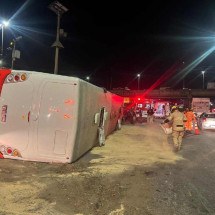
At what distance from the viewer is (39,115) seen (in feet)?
29.2

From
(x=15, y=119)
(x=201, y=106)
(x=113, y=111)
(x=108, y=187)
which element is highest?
(x=201, y=106)

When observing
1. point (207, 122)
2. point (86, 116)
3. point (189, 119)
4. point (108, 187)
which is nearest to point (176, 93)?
point (207, 122)

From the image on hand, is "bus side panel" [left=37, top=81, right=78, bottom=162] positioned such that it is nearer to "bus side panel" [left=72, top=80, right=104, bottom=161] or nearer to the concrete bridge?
"bus side panel" [left=72, top=80, right=104, bottom=161]

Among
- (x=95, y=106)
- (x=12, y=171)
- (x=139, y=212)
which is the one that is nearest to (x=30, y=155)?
(x=12, y=171)

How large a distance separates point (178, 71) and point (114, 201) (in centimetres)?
9082

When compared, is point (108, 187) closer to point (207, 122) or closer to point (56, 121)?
point (56, 121)

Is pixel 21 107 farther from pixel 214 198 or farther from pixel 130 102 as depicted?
pixel 130 102

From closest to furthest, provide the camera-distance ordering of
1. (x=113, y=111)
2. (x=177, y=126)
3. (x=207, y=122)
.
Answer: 1. (x=177, y=126)
2. (x=113, y=111)
3. (x=207, y=122)

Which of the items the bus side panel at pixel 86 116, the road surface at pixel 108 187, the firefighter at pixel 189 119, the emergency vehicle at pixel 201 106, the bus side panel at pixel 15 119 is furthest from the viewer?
the emergency vehicle at pixel 201 106

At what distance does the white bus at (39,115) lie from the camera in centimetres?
884

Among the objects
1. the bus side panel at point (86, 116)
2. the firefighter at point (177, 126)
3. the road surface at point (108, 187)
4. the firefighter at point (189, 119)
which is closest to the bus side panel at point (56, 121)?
the bus side panel at point (86, 116)

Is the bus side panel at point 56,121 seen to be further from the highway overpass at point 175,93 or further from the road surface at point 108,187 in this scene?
the highway overpass at point 175,93

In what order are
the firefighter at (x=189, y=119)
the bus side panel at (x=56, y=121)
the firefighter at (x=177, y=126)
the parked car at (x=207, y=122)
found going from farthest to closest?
the parked car at (x=207, y=122), the firefighter at (x=189, y=119), the firefighter at (x=177, y=126), the bus side panel at (x=56, y=121)

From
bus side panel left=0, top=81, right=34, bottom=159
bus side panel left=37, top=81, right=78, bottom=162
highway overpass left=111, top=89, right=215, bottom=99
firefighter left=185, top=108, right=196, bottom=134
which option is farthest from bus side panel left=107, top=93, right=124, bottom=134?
highway overpass left=111, top=89, right=215, bottom=99
